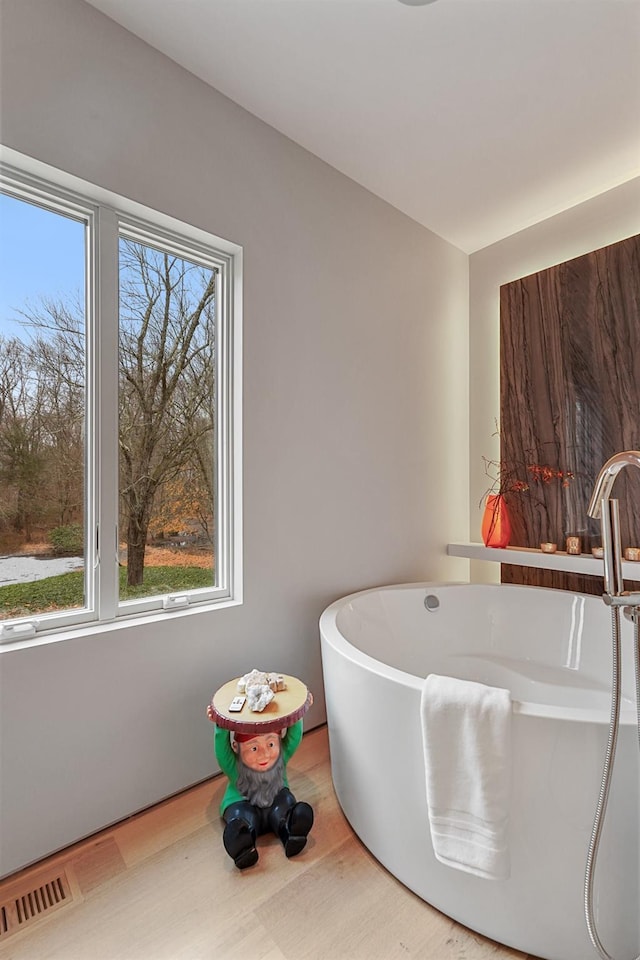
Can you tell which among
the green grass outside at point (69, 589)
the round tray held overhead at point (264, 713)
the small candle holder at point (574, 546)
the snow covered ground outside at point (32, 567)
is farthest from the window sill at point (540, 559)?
the snow covered ground outside at point (32, 567)

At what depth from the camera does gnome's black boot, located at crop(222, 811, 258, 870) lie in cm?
139

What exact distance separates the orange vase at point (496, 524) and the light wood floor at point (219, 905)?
1.65m

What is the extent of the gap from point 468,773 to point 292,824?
646mm

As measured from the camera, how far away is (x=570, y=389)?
101 inches

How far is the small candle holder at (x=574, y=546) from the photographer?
2.46 meters

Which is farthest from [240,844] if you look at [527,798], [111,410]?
[111,410]

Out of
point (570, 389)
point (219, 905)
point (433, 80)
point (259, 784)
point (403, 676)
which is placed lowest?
point (219, 905)

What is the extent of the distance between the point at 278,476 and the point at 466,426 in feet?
5.14

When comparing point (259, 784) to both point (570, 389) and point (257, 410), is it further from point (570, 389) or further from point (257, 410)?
point (570, 389)

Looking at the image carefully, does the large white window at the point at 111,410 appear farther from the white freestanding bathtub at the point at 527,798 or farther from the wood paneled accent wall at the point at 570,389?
the wood paneled accent wall at the point at 570,389

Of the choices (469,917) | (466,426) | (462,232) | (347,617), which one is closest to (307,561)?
(347,617)

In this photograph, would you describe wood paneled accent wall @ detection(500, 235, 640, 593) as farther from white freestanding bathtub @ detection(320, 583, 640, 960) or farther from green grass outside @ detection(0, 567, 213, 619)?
green grass outside @ detection(0, 567, 213, 619)

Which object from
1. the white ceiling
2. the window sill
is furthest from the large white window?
the window sill

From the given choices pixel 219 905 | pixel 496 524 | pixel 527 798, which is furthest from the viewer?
pixel 496 524
